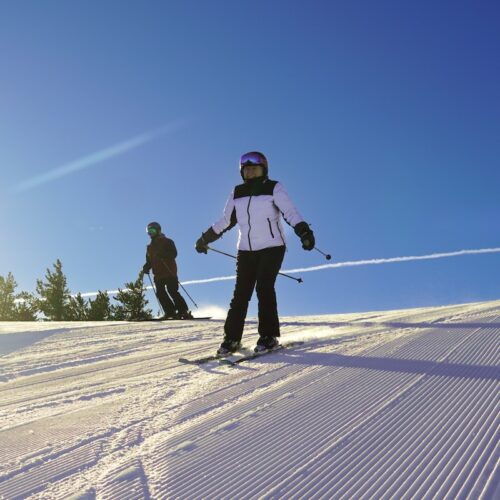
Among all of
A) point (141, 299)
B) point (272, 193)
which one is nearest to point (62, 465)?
point (272, 193)

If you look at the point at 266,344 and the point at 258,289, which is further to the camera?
the point at 258,289

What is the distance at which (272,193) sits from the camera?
16.6 feet

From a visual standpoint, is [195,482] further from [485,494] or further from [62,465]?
[485,494]

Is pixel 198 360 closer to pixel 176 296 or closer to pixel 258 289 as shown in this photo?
pixel 258 289

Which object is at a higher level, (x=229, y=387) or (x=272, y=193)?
(x=272, y=193)

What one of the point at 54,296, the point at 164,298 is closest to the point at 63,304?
the point at 54,296

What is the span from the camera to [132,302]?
31.0m

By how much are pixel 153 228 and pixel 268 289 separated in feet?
24.2

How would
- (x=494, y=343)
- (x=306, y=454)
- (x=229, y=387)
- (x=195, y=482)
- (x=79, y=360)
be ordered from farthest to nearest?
(x=79, y=360) < (x=494, y=343) < (x=229, y=387) < (x=306, y=454) < (x=195, y=482)

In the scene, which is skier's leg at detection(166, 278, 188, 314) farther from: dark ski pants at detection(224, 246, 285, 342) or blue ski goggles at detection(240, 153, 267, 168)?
blue ski goggles at detection(240, 153, 267, 168)

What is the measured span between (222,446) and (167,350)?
327 cm

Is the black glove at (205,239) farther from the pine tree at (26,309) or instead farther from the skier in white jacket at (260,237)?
the pine tree at (26,309)

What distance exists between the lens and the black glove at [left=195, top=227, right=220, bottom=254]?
559 cm

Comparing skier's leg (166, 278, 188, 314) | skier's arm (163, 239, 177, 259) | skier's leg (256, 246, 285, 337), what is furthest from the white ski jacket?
skier's leg (166, 278, 188, 314)
